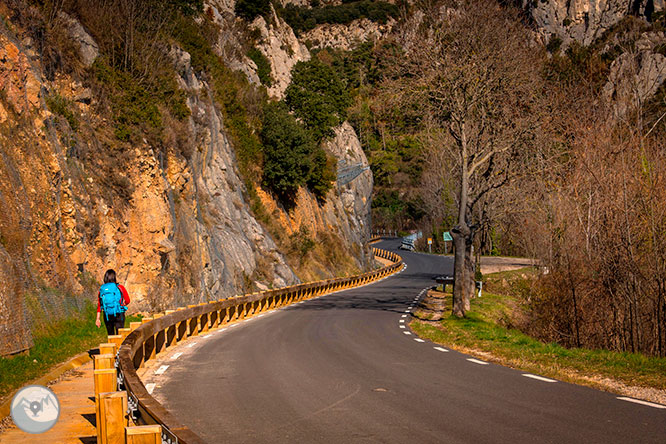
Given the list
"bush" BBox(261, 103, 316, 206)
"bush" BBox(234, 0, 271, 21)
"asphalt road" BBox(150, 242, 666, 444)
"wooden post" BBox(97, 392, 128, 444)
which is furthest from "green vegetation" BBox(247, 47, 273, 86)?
"wooden post" BBox(97, 392, 128, 444)

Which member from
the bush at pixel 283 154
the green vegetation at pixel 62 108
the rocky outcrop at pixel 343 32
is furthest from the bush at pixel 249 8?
the rocky outcrop at pixel 343 32

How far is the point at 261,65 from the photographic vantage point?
61719mm

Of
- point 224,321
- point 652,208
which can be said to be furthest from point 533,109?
point 224,321

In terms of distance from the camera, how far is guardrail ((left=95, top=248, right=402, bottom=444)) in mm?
5020

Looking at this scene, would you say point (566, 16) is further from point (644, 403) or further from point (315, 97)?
point (644, 403)

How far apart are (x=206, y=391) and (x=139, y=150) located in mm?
16829

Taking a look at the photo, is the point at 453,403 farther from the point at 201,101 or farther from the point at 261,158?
the point at 261,158

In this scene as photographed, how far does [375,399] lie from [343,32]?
163m

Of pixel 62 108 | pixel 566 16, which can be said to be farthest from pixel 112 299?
pixel 566 16

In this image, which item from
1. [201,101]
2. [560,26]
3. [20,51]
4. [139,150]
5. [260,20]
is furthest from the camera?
[560,26]

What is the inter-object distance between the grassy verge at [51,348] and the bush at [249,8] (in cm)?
5272

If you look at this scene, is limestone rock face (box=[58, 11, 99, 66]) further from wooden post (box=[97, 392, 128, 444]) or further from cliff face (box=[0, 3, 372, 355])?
wooden post (box=[97, 392, 128, 444])

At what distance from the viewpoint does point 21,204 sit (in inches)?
635

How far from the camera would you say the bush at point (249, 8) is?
64.9m
